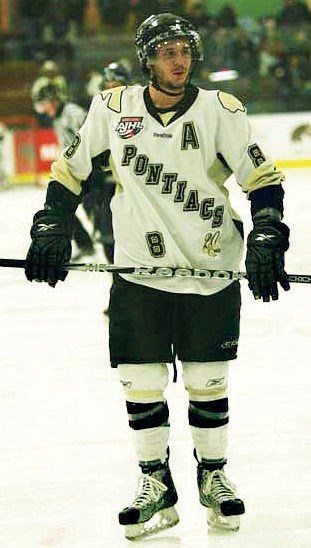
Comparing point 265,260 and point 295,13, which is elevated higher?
point 295,13

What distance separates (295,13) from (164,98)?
10.7m

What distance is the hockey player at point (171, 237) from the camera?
7.88ft

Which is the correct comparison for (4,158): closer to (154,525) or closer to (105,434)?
(105,434)

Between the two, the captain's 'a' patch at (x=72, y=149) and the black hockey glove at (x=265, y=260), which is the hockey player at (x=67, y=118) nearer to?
the captain's 'a' patch at (x=72, y=149)

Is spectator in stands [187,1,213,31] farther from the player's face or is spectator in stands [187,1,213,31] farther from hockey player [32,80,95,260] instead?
the player's face

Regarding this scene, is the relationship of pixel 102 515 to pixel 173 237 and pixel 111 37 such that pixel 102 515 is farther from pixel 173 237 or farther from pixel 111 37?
pixel 111 37

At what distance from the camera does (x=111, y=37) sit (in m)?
12.9

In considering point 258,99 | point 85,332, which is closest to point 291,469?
point 85,332

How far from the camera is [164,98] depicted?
2.43 metres

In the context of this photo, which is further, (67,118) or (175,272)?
(67,118)

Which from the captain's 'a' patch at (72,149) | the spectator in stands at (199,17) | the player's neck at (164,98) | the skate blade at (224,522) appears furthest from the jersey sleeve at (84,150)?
the spectator in stands at (199,17)

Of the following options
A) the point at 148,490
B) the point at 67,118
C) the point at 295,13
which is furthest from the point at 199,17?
the point at 148,490

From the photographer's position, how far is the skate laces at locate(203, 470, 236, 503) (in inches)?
98.0

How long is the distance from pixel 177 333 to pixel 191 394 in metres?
0.15
